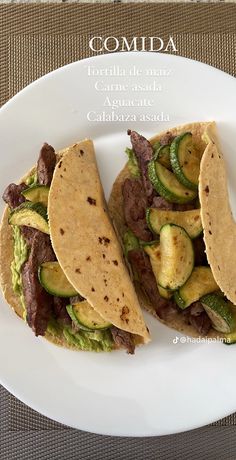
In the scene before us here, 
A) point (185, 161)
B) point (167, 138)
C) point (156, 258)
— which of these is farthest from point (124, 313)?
point (167, 138)

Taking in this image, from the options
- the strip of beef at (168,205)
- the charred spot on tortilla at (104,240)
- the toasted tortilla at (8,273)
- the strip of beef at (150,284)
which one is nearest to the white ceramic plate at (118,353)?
the toasted tortilla at (8,273)

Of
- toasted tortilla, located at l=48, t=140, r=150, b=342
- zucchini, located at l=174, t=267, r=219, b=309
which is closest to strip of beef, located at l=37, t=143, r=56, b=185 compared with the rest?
toasted tortilla, located at l=48, t=140, r=150, b=342

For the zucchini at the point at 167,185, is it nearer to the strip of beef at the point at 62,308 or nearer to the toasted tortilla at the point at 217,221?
the toasted tortilla at the point at 217,221

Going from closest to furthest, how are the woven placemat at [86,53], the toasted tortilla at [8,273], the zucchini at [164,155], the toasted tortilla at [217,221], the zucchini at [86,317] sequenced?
the toasted tortilla at [217,221]
the zucchini at [86,317]
the zucchini at [164,155]
the toasted tortilla at [8,273]
the woven placemat at [86,53]

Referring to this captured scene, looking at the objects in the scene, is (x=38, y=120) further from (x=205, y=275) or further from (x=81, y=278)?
(x=205, y=275)

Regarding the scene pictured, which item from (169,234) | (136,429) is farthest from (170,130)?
(136,429)

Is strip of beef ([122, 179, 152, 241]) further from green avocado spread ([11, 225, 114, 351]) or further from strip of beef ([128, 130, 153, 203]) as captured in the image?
green avocado spread ([11, 225, 114, 351])
